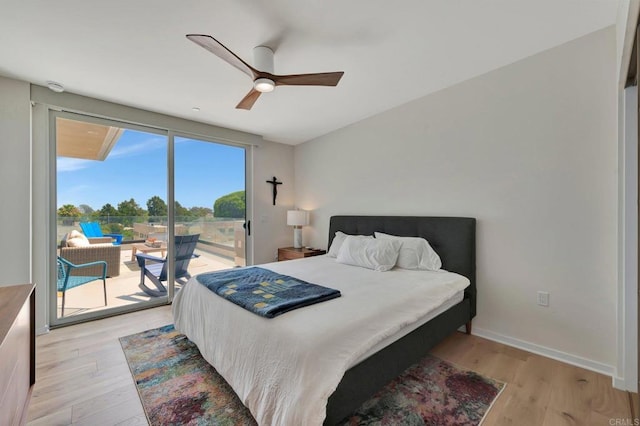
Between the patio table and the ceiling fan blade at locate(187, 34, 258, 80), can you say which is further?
the patio table

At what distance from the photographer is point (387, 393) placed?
72.0 inches

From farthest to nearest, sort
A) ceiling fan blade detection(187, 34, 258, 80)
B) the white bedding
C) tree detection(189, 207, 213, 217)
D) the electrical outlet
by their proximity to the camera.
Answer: tree detection(189, 207, 213, 217), the electrical outlet, ceiling fan blade detection(187, 34, 258, 80), the white bedding

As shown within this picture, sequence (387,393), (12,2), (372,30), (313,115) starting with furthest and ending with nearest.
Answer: (313,115), (372,30), (387,393), (12,2)

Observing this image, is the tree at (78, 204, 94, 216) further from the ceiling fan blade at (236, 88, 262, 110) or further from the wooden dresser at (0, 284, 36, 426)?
the ceiling fan blade at (236, 88, 262, 110)

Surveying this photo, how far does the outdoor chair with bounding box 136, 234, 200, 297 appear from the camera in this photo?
359 cm

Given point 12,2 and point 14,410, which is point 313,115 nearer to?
point 12,2

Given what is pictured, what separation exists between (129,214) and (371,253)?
3050 mm

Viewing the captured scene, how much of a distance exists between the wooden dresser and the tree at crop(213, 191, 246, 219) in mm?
2443

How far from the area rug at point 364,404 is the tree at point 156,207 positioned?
1.81 metres

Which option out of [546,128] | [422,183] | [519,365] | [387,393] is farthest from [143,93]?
[519,365]

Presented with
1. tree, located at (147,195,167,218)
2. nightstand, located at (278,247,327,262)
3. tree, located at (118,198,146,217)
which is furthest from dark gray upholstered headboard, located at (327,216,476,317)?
tree, located at (118,198,146,217)

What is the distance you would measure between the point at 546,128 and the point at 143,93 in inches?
155

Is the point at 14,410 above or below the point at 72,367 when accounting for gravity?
above

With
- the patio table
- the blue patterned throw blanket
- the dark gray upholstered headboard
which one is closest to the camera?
the blue patterned throw blanket
